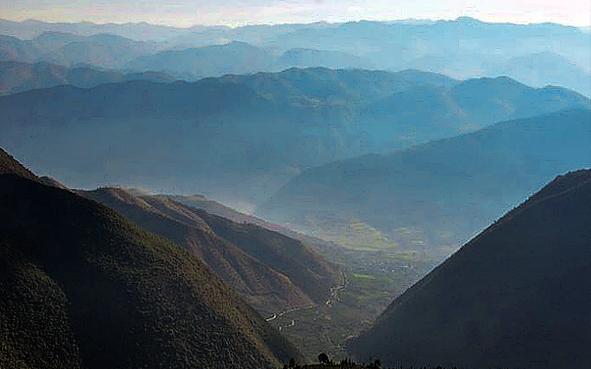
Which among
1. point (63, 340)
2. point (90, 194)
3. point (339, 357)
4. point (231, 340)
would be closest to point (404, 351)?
point (339, 357)

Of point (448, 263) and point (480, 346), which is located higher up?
point (448, 263)

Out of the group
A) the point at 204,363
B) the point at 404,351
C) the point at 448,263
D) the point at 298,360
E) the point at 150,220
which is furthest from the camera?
the point at 150,220

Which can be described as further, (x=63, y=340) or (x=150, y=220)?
(x=150, y=220)

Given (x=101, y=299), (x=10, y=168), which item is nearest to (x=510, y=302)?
(x=101, y=299)

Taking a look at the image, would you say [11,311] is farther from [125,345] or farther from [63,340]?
[125,345]

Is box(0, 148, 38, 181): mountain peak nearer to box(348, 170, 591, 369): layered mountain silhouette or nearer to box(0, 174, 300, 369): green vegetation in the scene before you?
box(0, 174, 300, 369): green vegetation

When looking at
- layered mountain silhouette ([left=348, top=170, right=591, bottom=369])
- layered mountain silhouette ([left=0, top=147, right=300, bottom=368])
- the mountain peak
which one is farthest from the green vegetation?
layered mountain silhouette ([left=348, top=170, right=591, bottom=369])

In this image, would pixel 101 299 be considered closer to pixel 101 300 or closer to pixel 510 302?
pixel 101 300
